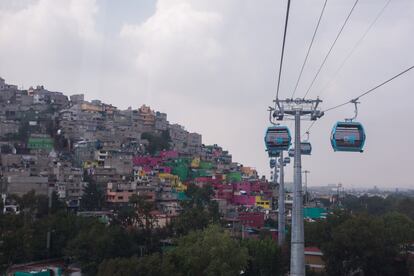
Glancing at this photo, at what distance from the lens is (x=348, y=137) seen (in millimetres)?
9023

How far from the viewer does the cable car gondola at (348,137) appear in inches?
355

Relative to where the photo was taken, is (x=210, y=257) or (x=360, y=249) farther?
(x=360, y=249)

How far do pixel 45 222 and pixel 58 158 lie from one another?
1639cm

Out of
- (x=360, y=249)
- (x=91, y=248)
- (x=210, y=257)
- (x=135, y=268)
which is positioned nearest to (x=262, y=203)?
(x=360, y=249)

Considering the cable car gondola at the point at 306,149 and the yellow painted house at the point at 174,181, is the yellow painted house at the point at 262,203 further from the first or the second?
the cable car gondola at the point at 306,149

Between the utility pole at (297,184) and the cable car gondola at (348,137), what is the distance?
715mm

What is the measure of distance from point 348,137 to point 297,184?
132cm

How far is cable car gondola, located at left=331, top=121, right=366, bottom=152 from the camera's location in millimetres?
9016

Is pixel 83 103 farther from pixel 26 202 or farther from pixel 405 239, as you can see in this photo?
pixel 405 239

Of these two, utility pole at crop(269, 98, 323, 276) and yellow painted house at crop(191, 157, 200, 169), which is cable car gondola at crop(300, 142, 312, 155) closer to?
utility pole at crop(269, 98, 323, 276)

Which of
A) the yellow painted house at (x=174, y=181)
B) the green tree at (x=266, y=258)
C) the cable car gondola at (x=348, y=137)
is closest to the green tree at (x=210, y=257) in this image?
the green tree at (x=266, y=258)

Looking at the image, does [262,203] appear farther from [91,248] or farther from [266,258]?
[91,248]

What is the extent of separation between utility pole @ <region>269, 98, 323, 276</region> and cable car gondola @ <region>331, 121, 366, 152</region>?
0.72m

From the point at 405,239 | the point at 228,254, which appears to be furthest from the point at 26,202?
the point at 405,239
